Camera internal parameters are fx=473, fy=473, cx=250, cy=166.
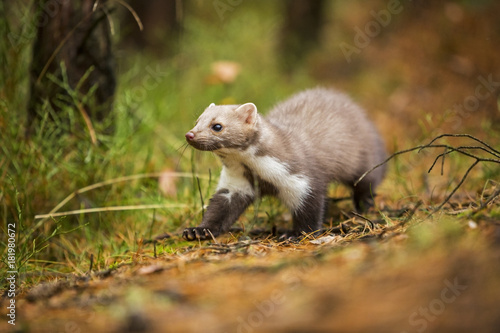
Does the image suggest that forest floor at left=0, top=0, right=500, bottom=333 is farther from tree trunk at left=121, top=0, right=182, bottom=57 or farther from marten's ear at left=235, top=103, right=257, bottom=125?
marten's ear at left=235, top=103, right=257, bottom=125

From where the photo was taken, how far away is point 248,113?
343 cm

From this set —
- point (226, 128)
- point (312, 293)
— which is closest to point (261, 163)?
point (226, 128)

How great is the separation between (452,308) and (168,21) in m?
9.22

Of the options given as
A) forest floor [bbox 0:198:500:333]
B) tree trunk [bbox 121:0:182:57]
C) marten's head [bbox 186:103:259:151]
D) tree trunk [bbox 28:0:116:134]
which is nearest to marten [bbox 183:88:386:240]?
marten's head [bbox 186:103:259:151]

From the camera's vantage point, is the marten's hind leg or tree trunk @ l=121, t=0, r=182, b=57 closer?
the marten's hind leg

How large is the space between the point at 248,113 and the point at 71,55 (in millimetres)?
1856

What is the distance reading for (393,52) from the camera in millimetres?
8648

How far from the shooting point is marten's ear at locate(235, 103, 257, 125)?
3410 mm

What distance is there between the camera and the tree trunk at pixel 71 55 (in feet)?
13.3

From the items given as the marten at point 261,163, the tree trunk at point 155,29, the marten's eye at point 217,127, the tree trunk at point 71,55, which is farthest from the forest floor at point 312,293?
the tree trunk at point 155,29

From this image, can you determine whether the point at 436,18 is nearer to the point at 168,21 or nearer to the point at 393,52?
the point at 393,52

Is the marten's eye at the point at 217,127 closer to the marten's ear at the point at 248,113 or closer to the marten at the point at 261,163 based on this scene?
the marten at the point at 261,163

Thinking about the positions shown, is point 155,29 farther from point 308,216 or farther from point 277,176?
point 308,216

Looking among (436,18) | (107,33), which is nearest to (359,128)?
(107,33)
